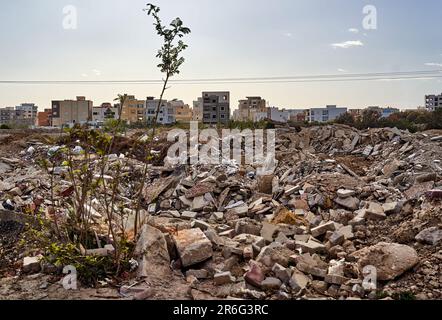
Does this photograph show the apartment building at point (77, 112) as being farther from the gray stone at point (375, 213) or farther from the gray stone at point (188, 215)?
the gray stone at point (375, 213)

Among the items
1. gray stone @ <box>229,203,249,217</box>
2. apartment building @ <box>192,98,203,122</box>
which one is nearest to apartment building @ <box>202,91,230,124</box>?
apartment building @ <box>192,98,203,122</box>

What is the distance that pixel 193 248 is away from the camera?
4.00m

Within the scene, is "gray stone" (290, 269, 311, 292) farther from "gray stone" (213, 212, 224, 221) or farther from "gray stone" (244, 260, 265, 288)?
"gray stone" (213, 212, 224, 221)

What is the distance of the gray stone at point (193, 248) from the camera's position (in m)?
3.96

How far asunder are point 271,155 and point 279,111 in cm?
4210

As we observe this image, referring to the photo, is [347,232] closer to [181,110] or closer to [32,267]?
[32,267]

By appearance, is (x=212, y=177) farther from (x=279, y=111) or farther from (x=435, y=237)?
(x=279, y=111)

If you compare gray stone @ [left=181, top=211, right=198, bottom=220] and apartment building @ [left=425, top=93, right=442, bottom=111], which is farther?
apartment building @ [left=425, top=93, right=442, bottom=111]

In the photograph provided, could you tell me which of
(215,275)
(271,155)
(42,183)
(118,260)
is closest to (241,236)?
(215,275)

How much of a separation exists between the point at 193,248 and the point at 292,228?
1.76m

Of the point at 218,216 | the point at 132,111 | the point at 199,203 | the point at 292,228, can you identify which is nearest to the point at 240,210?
the point at 218,216

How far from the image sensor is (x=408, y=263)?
375cm

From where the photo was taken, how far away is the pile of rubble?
3.67m

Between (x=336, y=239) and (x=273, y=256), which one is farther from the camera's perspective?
(x=336, y=239)
